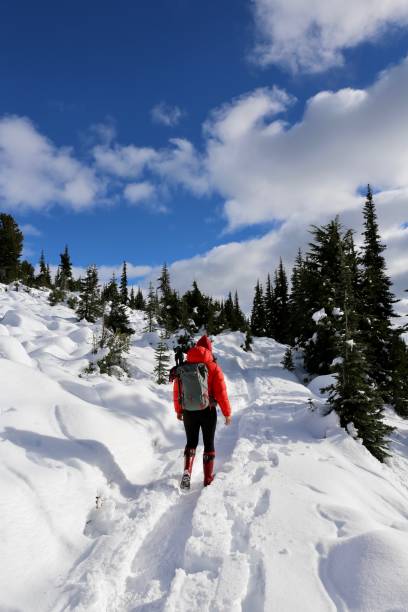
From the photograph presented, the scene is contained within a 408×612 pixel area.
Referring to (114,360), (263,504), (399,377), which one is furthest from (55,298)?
(263,504)

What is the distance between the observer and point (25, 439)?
16.7 feet

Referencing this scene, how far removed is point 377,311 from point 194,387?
1702 cm

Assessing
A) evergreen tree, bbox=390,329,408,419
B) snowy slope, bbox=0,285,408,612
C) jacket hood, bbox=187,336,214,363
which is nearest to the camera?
snowy slope, bbox=0,285,408,612

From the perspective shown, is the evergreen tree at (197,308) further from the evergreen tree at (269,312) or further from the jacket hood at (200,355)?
the jacket hood at (200,355)

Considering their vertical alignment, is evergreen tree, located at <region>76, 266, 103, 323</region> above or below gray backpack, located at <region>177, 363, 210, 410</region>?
above

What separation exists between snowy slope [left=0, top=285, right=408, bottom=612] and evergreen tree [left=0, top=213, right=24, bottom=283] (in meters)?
39.7

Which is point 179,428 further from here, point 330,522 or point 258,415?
point 330,522

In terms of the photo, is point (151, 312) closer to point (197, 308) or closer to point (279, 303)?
point (197, 308)

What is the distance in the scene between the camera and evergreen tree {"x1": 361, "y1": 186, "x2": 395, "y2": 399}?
17131 mm

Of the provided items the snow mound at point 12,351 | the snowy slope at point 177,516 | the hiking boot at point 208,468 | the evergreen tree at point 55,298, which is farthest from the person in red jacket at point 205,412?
the evergreen tree at point 55,298

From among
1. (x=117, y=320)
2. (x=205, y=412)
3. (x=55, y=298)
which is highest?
(x=55, y=298)

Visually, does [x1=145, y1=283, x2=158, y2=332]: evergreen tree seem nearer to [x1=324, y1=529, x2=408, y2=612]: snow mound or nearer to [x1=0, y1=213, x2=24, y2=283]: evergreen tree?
[x1=0, y1=213, x2=24, y2=283]: evergreen tree

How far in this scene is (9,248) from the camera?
41375mm

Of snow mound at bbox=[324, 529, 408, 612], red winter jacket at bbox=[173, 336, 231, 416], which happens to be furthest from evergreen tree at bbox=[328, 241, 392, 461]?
snow mound at bbox=[324, 529, 408, 612]
